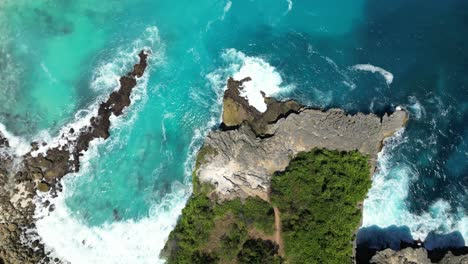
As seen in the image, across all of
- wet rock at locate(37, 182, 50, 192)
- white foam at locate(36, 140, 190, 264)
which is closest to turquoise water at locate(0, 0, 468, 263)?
white foam at locate(36, 140, 190, 264)

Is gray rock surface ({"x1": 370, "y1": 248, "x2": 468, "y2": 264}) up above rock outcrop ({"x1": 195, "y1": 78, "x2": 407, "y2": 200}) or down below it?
below

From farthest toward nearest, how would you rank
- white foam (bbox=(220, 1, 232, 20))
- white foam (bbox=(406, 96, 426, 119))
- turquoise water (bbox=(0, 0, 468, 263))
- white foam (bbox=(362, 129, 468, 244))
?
white foam (bbox=(220, 1, 232, 20)) → white foam (bbox=(406, 96, 426, 119)) → turquoise water (bbox=(0, 0, 468, 263)) → white foam (bbox=(362, 129, 468, 244))

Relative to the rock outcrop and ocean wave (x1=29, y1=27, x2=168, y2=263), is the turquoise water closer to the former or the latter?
ocean wave (x1=29, y1=27, x2=168, y2=263)

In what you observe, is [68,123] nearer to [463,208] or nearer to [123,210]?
[123,210]

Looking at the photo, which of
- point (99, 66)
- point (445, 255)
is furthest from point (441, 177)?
point (99, 66)

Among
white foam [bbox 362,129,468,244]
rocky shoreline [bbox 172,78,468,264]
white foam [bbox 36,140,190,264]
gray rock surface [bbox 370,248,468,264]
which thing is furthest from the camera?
white foam [bbox 362,129,468,244]

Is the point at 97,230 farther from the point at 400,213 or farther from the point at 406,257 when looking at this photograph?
the point at 400,213
